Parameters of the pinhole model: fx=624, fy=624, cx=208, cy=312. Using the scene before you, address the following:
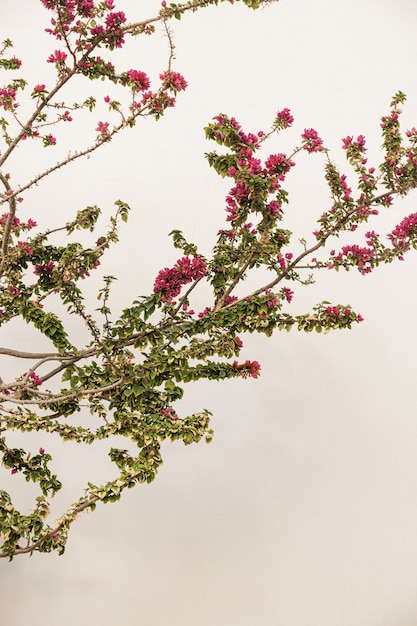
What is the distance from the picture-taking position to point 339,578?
3494 mm

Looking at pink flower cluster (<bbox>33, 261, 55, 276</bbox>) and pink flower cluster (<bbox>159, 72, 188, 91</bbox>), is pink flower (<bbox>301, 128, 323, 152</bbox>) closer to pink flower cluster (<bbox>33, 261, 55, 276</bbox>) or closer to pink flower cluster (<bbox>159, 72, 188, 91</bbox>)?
pink flower cluster (<bbox>159, 72, 188, 91</bbox>)

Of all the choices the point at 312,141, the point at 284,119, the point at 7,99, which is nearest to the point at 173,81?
the point at 284,119

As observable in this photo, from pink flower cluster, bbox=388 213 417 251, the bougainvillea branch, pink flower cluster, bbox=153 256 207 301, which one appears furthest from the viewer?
pink flower cluster, bbox=388 213 417 251

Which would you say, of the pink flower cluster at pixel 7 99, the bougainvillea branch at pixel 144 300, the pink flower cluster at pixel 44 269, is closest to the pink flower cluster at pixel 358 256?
the bougainvillea branch at pixel 144 300

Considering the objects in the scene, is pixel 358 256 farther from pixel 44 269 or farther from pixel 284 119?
pixel 44 269

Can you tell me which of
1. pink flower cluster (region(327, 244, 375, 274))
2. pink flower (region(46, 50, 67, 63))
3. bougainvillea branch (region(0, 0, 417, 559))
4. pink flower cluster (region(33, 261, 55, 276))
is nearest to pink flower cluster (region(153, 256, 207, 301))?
bougainvillea branch (region(0, 0, 417, 559))

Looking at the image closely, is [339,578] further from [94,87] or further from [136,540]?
[94,87]

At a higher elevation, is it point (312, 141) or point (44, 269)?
point (312, 141)

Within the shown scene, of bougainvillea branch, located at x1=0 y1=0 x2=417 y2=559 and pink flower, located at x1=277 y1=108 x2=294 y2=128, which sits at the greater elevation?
pink flower, located at x1=277 y1=108 x2=294 y2=128

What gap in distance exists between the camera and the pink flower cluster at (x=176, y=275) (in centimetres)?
245

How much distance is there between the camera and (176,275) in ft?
8.09

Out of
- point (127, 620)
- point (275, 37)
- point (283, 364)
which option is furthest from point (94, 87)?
point (127, 620)

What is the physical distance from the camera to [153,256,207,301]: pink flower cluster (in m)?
2.45

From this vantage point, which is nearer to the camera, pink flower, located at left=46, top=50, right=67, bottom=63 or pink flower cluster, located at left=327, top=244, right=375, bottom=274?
pink flower, located at left=46, top=50, right=67, bottom=63
